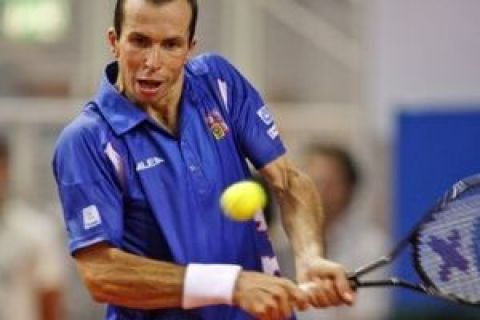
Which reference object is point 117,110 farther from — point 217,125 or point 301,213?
point 301,213

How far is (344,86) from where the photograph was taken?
13.1 m

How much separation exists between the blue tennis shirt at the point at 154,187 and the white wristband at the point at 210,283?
168 mm

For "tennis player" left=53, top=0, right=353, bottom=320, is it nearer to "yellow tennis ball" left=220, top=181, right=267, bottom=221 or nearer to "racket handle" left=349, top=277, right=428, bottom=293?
"racket handle" left=349, top=277, right=428, bottom=293

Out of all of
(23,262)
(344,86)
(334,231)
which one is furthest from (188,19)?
(344,86)

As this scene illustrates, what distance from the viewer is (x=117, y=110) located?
5.73 meters

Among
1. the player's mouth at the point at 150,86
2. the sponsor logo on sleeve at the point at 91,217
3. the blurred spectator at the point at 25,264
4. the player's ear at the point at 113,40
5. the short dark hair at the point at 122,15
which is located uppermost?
the short dark hair at the point at 122,15

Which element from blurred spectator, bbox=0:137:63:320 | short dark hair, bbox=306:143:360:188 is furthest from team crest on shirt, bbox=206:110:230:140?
blurred spectator, bbox=0:137:63:320

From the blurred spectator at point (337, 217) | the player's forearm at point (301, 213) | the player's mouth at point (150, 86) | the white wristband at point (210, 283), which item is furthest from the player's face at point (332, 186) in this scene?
the white wristband at point (210, 283)

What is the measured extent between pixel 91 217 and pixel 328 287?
734 mm

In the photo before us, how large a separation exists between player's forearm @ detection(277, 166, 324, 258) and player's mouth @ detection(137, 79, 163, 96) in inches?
23.8

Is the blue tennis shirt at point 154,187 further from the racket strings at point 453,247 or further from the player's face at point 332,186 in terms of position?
the player's face at point 332,186

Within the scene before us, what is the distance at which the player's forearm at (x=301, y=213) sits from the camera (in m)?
5.85

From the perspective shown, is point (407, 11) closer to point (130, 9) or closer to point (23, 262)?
point (23, 262)

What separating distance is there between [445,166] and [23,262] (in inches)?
93.8
